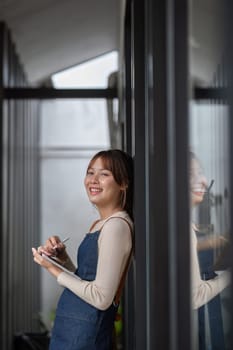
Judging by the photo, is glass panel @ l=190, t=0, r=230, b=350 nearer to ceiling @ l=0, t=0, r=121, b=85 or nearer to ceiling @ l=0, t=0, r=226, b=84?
ceiling @ l=0, t=0, r=226, b=84

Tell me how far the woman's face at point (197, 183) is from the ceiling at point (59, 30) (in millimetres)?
2833

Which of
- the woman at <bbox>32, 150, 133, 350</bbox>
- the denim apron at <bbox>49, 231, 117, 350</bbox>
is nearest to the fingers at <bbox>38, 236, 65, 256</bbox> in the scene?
the woman at <bbox>32, 150, 133, 350</bbox>

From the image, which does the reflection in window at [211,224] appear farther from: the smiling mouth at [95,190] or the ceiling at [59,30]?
the ceiling at [59,30]

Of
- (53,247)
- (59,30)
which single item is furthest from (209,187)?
(59,30)

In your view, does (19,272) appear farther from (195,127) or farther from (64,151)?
(195,127)

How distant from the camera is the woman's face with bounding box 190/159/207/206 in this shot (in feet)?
3.84

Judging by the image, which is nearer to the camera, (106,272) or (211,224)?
(211,224)

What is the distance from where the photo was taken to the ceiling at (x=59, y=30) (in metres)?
4.72

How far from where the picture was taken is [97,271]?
5.54 ft

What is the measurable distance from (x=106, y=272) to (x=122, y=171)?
0.35m

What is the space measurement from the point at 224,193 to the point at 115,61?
16.0 feet

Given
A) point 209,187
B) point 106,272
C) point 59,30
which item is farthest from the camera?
point 59,30

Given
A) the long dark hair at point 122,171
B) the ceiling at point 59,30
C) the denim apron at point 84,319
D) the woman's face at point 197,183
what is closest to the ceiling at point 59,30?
the ceiling at point 59,30

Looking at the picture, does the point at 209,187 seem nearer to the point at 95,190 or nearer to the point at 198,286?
the point at 198,286
